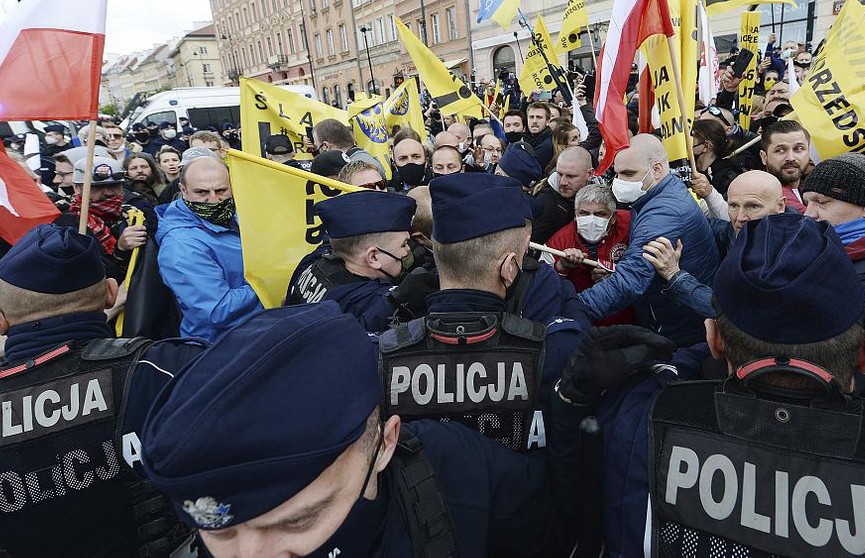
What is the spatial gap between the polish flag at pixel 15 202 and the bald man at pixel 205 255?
0.73 metres

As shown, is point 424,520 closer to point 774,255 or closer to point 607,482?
point 607,482

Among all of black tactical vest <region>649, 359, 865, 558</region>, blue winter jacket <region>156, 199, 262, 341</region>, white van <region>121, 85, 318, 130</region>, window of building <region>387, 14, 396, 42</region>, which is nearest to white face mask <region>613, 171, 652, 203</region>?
black tactical vest <region>649, 359, 865, 558</region>

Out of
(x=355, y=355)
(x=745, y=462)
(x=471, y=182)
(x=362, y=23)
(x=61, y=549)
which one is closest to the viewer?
(x=355, y=355)

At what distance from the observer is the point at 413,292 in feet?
7.29

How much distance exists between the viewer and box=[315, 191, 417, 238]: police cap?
2500 mm

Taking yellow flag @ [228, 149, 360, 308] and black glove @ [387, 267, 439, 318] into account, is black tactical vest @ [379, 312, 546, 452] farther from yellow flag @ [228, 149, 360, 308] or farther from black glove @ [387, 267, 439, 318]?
yellow flag @ [228, 149, 360, 308]

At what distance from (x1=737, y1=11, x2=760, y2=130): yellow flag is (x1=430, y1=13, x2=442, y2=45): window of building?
109 ft

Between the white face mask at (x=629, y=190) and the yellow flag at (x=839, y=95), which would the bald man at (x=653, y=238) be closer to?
the white face mask at (x=629, y=190)

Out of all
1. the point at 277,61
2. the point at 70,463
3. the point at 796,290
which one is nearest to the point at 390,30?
the point at 277,61

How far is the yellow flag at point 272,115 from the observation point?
549cm

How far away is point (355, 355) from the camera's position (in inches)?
39.5

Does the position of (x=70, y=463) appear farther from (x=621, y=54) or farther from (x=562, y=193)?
(x=621, y=54)

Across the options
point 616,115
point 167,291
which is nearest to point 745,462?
point 616,115

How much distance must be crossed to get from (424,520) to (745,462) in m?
0.70
